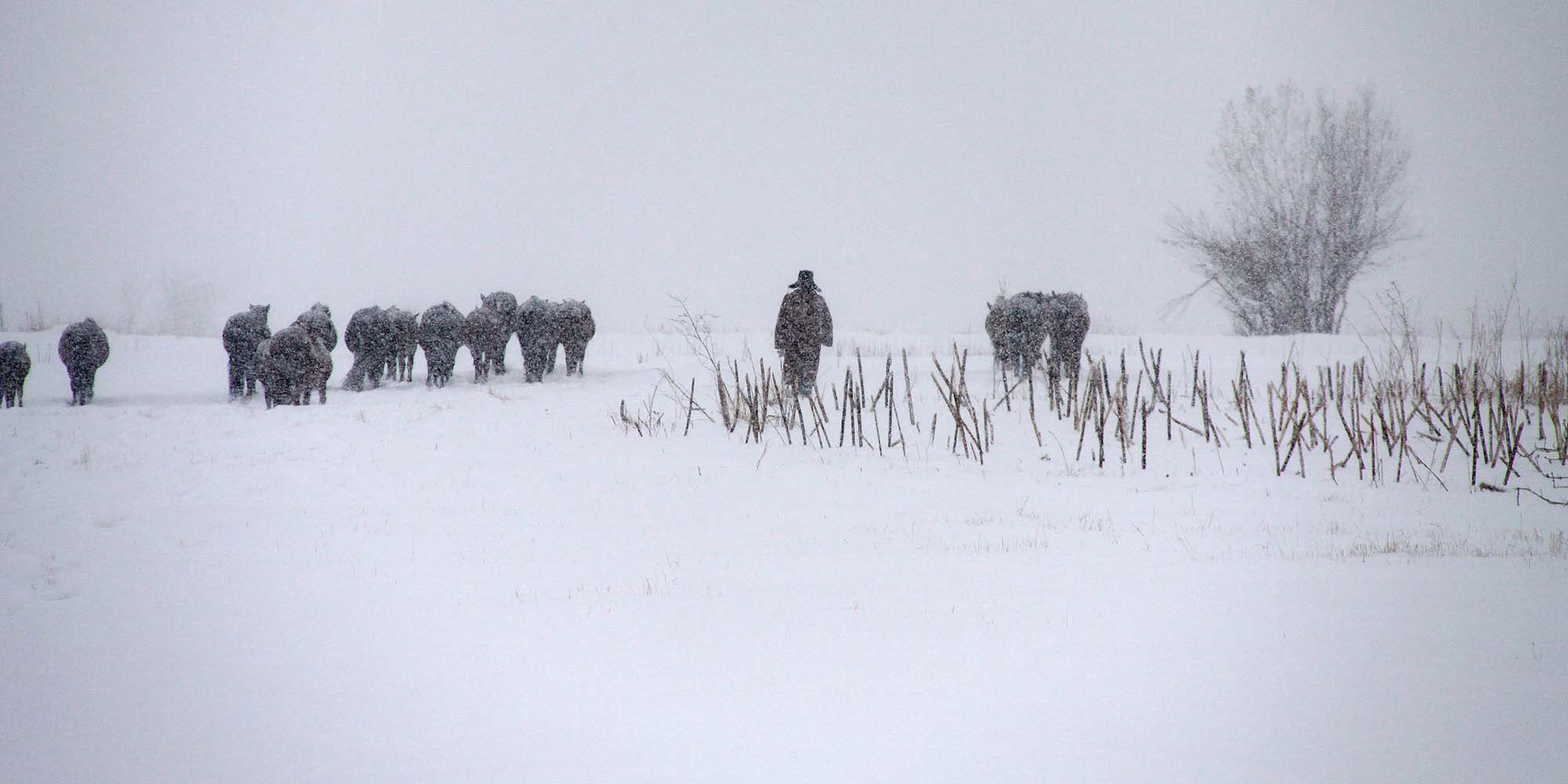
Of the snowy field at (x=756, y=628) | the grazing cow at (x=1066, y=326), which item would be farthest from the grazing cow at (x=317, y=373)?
the grazing cow at (x=1066, y=326)

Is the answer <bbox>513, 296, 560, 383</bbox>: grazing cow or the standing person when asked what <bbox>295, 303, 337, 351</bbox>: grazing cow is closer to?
<bbox>513, 296, 560, 383</bbox>: grazing cow

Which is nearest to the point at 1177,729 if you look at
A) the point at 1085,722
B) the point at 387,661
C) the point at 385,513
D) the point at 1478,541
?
the point at 1085,722

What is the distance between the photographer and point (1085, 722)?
8.85ft

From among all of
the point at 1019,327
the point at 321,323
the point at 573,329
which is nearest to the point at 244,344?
the point at 321,323

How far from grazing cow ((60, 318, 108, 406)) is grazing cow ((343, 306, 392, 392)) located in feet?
9.73

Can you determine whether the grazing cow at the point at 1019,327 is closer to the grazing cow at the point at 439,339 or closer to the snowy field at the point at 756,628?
the snowy field at the point at 756,628

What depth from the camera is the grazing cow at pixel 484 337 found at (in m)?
13.3

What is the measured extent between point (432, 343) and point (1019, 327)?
8696 millimetres

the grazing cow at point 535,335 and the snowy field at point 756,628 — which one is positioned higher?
the grazing cow at point 535,335

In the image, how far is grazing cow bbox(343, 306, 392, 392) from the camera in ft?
42.4

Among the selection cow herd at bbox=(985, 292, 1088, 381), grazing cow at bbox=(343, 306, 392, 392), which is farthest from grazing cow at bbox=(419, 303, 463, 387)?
cow herd at bbox=(985, 292, 1088, 381)

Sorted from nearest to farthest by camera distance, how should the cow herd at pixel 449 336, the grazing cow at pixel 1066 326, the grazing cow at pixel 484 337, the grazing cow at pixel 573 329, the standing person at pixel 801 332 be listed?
the standing person at pixel 801 332
the grazing cow at pixel 1066 326
the cow herd at pixel 449 336
the grazing cow at pixel 573 329
the grazing cow at pixel 484 337

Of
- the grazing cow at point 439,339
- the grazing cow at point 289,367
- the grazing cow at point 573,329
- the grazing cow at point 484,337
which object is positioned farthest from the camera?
the grazing cow at point 484,337

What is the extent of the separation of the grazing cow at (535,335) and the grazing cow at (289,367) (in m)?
2.97
